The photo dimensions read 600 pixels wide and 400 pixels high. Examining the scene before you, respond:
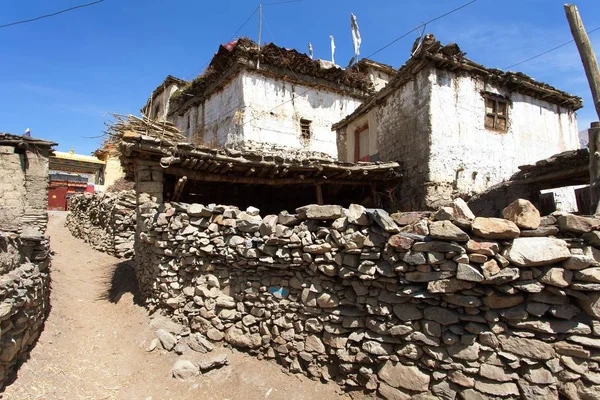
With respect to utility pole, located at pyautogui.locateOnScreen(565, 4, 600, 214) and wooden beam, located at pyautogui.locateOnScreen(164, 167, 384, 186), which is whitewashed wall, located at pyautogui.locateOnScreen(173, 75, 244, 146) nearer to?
wooden beam, located at pyautogui.locateOnScreen(164, 167, 384, 186)

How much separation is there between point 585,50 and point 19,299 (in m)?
9.50

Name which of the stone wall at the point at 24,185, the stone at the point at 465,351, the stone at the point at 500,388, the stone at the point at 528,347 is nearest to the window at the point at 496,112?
the stone at the point at 528,347

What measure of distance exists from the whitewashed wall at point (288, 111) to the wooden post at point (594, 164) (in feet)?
35.1

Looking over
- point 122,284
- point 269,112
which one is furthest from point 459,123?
point 122,284

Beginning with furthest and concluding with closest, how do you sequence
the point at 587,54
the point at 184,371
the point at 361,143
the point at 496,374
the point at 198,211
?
1. the point at 361,143
2. the point at 587,54
3. the point at 198,211
4. the point at 184,371
5. the point at 496,374

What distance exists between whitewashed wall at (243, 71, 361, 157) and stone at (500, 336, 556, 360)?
11.6 metres

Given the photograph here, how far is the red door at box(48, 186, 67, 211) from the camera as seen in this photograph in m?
25.9

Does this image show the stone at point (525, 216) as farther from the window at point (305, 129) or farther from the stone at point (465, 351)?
the window at point (305, 129)

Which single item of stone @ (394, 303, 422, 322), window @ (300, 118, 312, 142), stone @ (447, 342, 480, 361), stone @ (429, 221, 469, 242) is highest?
window @ (300, 118, 312, 142)

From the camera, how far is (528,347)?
10.4 ft

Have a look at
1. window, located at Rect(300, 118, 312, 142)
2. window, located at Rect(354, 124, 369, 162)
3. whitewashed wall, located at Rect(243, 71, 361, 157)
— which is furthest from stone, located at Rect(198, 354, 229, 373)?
window, located at Rect(300, 118, 312, 142)

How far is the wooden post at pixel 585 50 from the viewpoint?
5605mm

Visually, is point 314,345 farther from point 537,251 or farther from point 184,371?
point 537,251

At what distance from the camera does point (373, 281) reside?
152 inches
